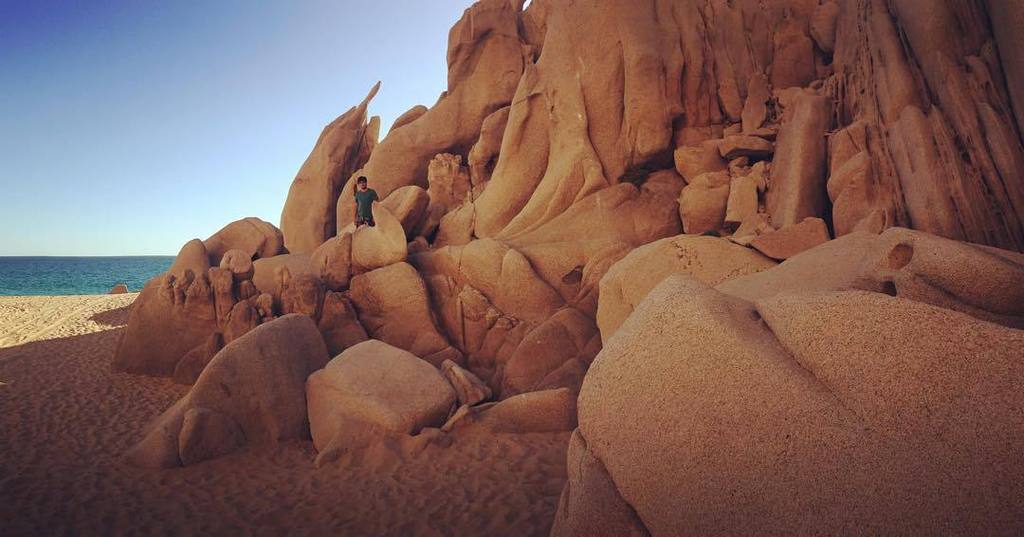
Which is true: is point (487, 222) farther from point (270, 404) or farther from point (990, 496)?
point (990, 496)

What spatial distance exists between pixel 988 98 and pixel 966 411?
423 cm

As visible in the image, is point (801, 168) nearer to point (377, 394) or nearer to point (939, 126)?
point (939, 126)

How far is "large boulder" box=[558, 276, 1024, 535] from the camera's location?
162cm

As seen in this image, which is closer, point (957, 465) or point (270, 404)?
point (957, 465)

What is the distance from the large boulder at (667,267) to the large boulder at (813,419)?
8.83ft

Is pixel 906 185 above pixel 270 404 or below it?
above

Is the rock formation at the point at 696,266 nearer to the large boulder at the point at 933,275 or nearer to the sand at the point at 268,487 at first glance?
the large boulder at the point at 933,275

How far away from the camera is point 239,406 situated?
5746 millimetres

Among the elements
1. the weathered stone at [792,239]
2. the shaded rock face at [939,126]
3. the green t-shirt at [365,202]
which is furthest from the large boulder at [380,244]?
the shaded rock face at [939,126]


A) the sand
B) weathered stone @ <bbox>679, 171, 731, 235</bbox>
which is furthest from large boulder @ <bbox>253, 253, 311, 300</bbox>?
weathered stone @ <bbox>679, 171, 731, 235</bbox>

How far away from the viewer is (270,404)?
5.85 m

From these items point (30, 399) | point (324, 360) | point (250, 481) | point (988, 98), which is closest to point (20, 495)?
point (250, 481)

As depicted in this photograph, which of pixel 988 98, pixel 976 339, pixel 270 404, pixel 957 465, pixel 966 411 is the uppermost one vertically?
pixel 988 98

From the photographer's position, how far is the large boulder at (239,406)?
5309 millimetres
